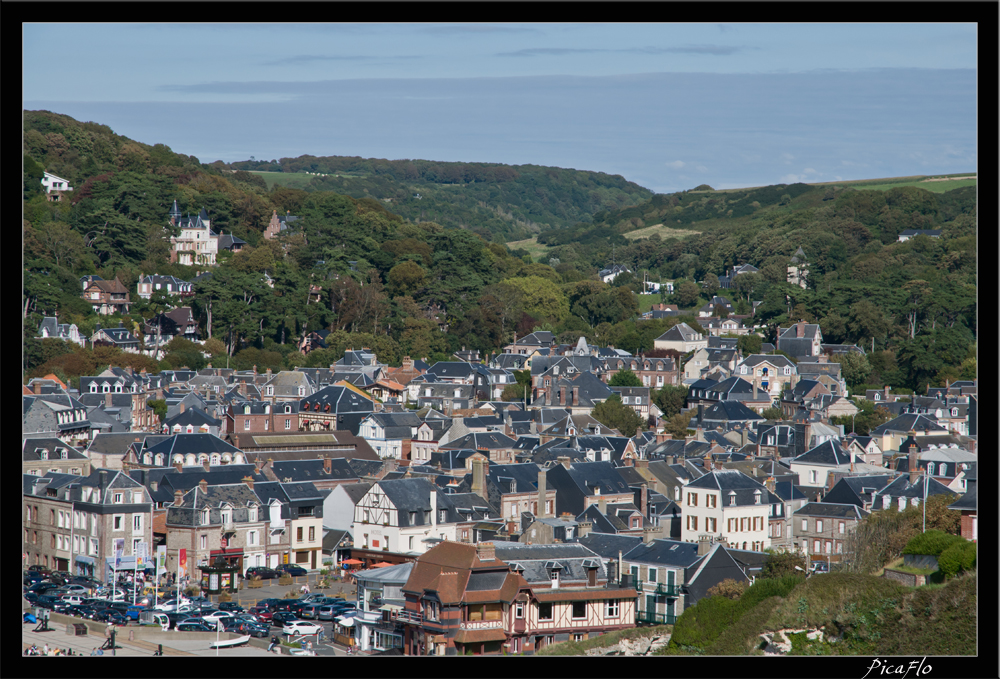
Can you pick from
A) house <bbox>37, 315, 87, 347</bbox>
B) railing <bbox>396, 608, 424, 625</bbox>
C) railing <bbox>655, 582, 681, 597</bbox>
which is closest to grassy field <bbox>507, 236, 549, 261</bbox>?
house <bbox>37, 315, 87, 347</bbox>

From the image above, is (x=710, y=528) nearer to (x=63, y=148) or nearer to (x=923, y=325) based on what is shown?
(x=923, y=325)

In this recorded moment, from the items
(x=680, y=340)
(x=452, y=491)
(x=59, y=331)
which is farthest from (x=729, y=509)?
(x=59, y=331)

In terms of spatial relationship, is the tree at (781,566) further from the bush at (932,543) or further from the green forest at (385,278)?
the green forest at (385,278)

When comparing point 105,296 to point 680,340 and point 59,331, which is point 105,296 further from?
point 680,340

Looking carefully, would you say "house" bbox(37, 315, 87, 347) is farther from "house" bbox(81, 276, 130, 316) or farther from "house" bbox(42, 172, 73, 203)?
"house" bbox(42, 172, 73, 203)

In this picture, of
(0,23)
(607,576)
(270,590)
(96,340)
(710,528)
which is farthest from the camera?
(96,340)

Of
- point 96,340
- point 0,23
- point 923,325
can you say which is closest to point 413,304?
point 96,340
